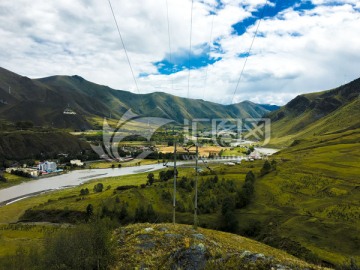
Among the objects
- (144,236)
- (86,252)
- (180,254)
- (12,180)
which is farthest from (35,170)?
(180,254)

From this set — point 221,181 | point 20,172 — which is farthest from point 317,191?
point 20,172

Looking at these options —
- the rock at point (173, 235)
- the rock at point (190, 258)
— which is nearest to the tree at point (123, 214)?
the rock at point (173, 235)

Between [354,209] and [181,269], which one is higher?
[181,269]

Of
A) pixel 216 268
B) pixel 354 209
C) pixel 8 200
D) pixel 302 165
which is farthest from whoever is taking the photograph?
pixel 302 165

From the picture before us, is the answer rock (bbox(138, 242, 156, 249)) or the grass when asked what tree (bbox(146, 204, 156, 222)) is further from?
the grass

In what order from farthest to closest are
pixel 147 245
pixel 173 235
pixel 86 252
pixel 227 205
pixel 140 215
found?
1. pixel 140 215
2. pixel 227 205
3. pixel 173 235
4. pixel 147 245
5. pixel 86 252

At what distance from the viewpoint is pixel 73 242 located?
95.2 feet

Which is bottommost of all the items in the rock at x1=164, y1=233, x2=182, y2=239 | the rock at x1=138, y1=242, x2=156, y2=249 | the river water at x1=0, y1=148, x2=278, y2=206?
the river water at x1=0, y1=148, x2=278, y2=206

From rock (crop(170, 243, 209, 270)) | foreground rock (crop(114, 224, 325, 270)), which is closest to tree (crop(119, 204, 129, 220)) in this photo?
foreground rock (crop(114, 224, 325, 270))

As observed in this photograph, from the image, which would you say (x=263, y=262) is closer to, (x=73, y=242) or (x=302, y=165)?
(x=73, y=242)

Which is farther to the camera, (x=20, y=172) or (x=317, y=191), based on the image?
(x=20, y=172)

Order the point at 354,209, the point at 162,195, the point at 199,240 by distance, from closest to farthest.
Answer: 1. the point at 199,240
2. the point at 354,209
3. the point at 162,195

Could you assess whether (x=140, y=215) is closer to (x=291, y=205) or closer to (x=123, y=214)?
(x=123, y=214)

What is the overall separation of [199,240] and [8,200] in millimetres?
124705
